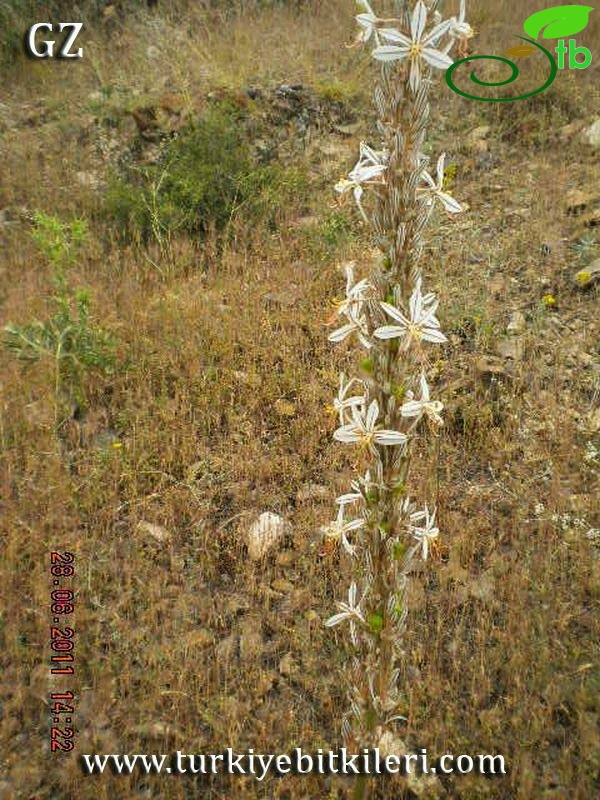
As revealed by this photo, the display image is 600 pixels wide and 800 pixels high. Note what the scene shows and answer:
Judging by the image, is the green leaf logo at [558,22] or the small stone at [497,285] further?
the green leaf logo at [558,22]

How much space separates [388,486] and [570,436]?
2.33m

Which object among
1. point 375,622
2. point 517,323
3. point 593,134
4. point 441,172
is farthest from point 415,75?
point 593,134

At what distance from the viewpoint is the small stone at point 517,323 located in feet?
15.5

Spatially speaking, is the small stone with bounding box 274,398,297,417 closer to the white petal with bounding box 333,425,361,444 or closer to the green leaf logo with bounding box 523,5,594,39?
the white petal with bounding box 333,425,361,444

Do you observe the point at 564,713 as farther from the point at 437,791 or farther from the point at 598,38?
the point at 598,38

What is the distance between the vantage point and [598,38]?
789cm

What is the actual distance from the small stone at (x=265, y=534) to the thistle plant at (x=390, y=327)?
53.7 inches

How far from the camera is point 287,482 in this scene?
3969mm

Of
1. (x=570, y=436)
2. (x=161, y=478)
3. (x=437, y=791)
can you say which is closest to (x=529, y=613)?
(x=437, y=791)

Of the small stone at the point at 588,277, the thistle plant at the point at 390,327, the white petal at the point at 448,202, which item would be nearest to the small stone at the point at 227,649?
the thistle plant at the point at 390,327

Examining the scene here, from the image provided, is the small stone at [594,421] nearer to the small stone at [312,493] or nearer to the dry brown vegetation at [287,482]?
the dry brown vegetation at [287,482]

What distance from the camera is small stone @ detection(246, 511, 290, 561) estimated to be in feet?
11.8

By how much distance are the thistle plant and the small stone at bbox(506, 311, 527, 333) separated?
8.95ft

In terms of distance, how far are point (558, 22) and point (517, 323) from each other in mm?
5407
